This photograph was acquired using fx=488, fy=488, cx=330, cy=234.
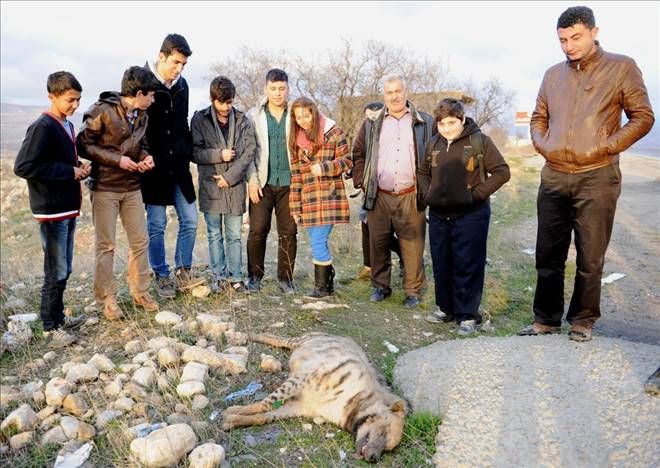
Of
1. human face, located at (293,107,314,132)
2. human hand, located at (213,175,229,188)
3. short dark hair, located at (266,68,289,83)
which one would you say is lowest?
human hand, located at (213,175,229,188)

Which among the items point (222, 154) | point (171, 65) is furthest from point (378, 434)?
point (171, 65)

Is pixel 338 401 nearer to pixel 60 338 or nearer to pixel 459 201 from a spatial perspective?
pixel 459 201

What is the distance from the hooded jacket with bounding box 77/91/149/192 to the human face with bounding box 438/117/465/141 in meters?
2.77

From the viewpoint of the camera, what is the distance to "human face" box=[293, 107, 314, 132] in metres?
4.84

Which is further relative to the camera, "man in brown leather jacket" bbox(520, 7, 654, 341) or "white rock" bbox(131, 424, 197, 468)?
"man in brown leather jacket" bbox(520, 7, 654, 341)

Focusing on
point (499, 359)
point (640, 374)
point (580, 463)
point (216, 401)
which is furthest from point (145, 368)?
point (640, 374)

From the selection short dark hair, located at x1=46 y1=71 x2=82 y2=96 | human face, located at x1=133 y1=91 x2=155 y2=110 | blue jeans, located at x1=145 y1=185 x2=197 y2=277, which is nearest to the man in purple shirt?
blue jeans, located at x1=145 y1=185 x2=197 y2=277

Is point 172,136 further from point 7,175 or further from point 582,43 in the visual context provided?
point 7,175

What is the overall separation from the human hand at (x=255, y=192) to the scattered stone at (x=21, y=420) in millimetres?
2778

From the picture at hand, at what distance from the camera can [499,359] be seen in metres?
3.82

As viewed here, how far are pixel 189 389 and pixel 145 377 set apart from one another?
0.39m

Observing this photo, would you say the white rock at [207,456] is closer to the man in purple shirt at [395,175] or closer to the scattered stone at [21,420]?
the scattered stone at [21,420]

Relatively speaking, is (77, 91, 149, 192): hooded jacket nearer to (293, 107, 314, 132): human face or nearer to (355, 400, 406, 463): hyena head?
(293, 107, 314, 132): human face

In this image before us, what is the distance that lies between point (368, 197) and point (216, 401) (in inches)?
107
